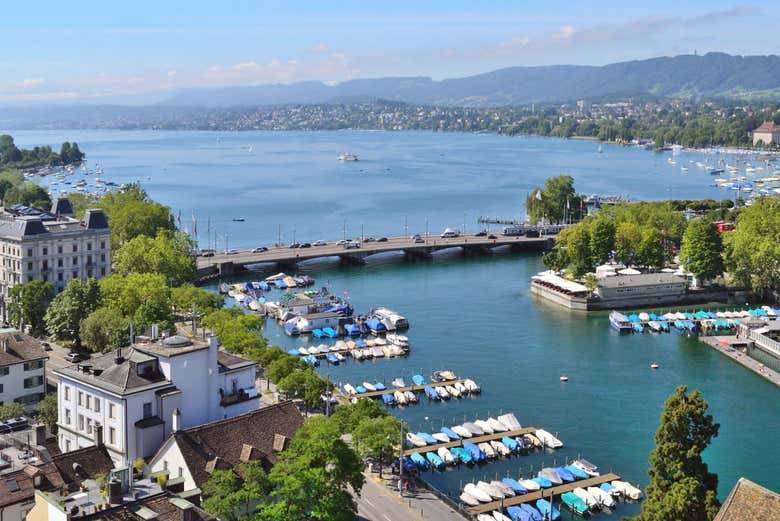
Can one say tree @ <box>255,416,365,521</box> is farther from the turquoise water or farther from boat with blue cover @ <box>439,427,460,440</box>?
boat with blue cover @ <box>439,427,460,440</box>

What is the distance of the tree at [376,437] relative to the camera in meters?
33.5

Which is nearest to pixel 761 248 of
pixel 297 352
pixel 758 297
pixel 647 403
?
pixel 758 297

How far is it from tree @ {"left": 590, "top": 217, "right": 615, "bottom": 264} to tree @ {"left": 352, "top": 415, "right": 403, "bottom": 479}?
45.1 meters

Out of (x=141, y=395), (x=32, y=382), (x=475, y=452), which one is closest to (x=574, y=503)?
(x=475, y=452)

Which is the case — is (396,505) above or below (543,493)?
above

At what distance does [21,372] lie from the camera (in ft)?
123

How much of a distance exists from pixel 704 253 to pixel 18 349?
51.7 metres

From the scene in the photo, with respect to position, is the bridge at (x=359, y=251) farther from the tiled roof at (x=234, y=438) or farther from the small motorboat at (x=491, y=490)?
the tiled roof at (x=234, y=438)

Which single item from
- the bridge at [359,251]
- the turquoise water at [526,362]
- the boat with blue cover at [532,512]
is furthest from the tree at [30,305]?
the boat with blue cover at [532,512]

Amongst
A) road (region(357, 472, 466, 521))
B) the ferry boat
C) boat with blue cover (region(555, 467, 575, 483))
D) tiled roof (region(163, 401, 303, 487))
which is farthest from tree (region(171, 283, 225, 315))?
the ferry boat

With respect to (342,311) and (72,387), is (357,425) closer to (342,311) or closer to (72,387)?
(72,387)

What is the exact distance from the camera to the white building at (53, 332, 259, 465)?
89.9 feet

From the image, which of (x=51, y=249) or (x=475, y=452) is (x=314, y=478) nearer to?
(x=475, y=452)

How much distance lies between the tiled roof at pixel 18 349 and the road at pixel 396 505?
1543 cm
